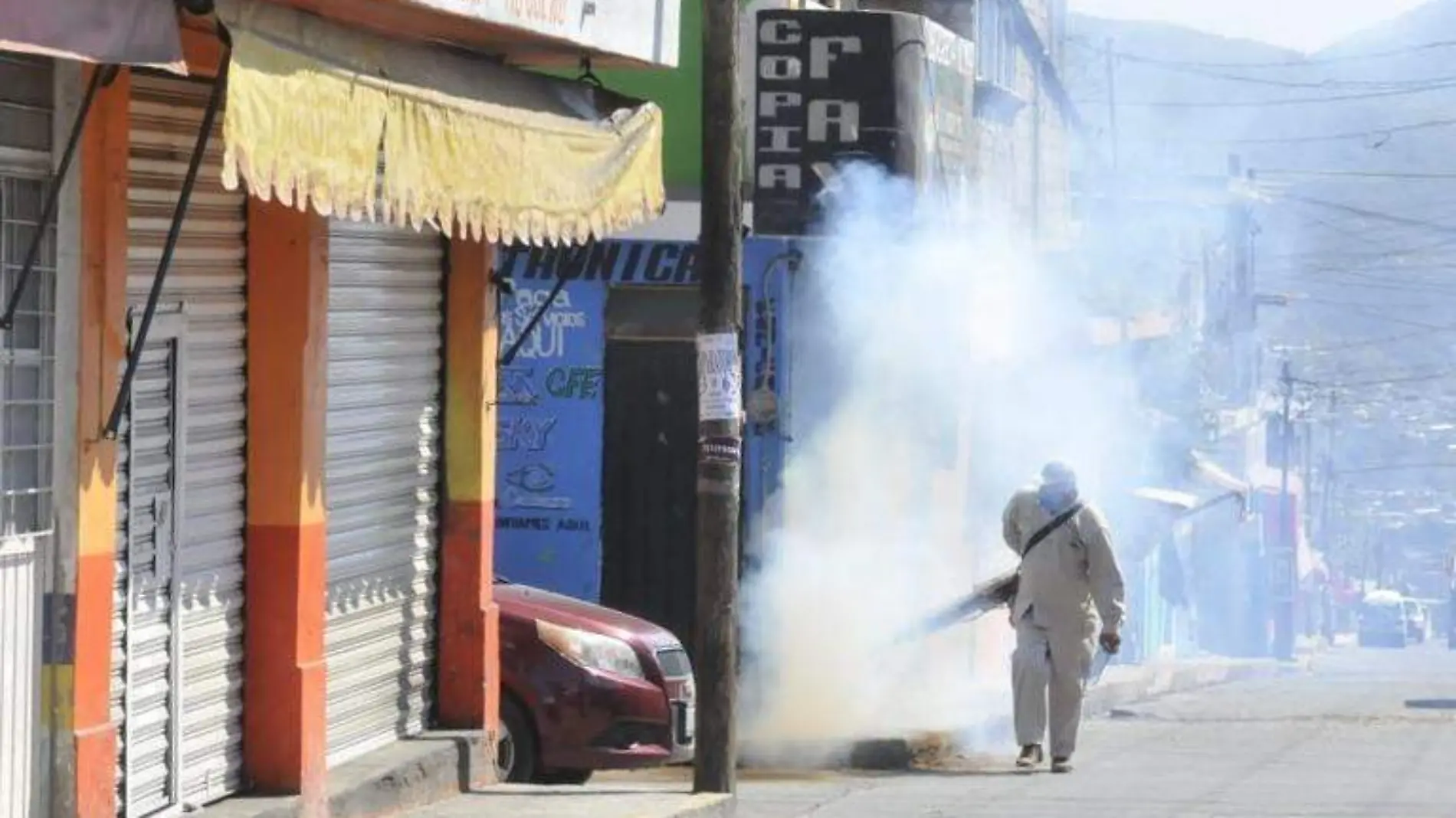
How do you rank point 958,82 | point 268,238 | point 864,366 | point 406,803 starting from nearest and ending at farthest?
point 268,238 → point 406,803 → point 864,366 → point 958,82

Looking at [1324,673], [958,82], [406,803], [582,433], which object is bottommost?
[1324,673]

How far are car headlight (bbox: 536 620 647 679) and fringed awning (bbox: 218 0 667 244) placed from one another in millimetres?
2859

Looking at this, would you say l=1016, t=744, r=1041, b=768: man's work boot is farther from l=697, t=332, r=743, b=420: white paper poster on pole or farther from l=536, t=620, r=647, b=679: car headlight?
l=697, t=332, r=743, b=420: white paper poster on pole

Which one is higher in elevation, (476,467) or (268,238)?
(268,238)

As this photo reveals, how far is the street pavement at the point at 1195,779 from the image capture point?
14500 millimetres

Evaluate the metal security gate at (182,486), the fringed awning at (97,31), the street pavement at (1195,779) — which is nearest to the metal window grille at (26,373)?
the metal security gate at (182,486)

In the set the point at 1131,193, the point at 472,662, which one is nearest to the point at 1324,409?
the point at 1131,193

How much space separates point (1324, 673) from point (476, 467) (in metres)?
33.9

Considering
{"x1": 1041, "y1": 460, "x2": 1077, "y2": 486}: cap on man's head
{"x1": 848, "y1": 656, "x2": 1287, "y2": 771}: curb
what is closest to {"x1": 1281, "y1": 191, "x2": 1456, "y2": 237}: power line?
{"x1": 848, "y1": 656, "x2": 1287, "y2": 771}: curb

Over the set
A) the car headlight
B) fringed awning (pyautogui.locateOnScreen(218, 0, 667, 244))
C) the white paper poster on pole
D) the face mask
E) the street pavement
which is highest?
fringed awning (pyautogui.locateOnScreen(218, 0, 667, 244))

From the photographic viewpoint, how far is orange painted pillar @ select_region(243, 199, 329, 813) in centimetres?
1156

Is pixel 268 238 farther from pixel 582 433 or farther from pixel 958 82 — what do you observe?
pixel 958 82

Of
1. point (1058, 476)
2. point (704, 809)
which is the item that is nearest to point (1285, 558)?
point (1058, 476)

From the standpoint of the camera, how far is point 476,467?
14094 millimetres
